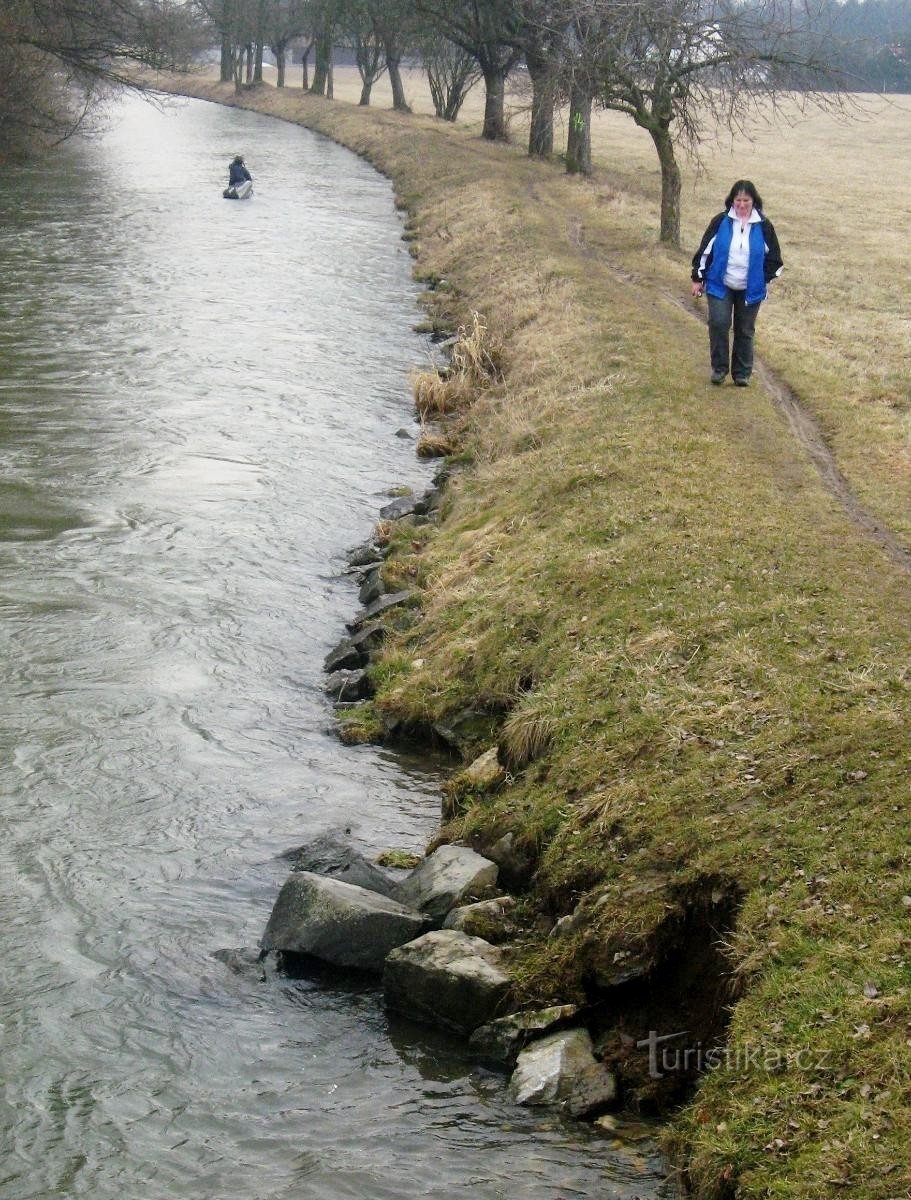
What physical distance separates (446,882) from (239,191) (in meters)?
37.9

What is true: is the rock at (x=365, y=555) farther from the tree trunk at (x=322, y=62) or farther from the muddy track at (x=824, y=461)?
the tree trunk at (x=322, y=62)

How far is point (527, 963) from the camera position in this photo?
27.2 ft

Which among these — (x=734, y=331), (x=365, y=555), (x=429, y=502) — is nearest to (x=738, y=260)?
(x=734, y=331)

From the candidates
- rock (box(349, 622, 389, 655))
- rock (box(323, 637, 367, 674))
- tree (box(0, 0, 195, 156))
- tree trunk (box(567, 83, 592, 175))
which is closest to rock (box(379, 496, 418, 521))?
rock (box(349, 622, 389, 655))

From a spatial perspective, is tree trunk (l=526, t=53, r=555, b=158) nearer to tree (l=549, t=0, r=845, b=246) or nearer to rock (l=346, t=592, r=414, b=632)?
tree (l=549, t=0, r=845, b=246)

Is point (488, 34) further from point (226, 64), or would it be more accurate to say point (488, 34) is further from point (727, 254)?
point (226, 64)

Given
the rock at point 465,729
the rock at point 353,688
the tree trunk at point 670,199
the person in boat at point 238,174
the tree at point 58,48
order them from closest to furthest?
1. the rock at point 465,729
2. the rock at point 353,688
3. the tree trunk at point 670,199
4. the tree at point 58,48
5. the person in boat at point 238,174

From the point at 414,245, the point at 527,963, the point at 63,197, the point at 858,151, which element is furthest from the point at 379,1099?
the point at 858,151

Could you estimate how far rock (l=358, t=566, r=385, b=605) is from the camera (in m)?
14.8

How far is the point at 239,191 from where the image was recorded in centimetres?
4344

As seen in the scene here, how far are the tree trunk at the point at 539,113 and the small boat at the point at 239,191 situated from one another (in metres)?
9.22

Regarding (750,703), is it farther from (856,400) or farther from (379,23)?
(379,23)

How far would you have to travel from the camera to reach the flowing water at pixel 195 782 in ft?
22.9

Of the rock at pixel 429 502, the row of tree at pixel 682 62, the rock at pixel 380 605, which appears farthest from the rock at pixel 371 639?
the row of tree at pixel 682 62
